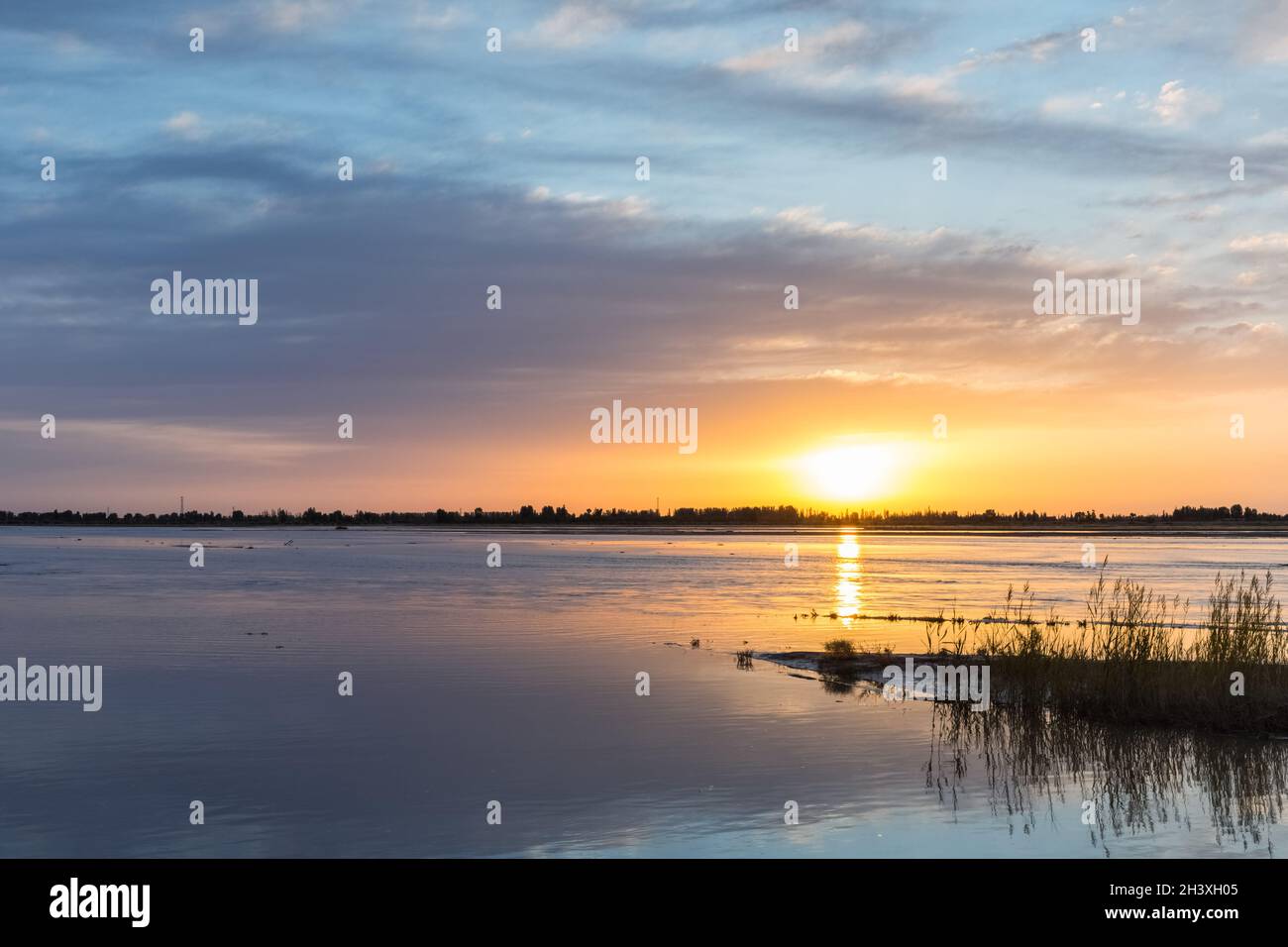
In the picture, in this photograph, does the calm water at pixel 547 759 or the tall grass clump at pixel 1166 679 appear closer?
the calm water at pixel 547 759

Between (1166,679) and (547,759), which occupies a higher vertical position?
(1166,679)

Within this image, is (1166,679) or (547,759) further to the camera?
(1166,679)

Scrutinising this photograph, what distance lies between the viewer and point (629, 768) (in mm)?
17594

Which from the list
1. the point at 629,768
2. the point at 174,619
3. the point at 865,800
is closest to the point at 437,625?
the point at 174,619

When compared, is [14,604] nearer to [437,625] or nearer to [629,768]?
[437,625]

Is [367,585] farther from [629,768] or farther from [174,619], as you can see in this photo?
[629,768]

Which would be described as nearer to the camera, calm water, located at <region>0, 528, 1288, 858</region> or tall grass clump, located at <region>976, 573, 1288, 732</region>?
calm water, located at <region>0, 528, 1288, 858</region>

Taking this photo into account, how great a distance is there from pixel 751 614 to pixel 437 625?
12.4m
